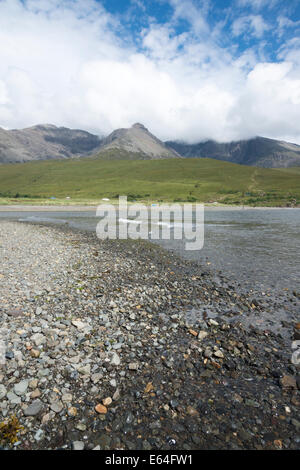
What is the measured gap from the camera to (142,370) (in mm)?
6973

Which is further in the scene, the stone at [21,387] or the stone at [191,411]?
the stone at [21,387]

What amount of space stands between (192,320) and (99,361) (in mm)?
4240

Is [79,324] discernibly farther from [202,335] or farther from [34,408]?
[202,335]

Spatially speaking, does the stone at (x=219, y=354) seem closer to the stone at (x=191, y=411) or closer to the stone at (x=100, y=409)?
the stone at (x=191, y=411)

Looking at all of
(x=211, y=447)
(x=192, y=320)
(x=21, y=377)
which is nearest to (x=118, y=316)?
(x=192, y=320)

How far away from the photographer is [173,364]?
286 inches

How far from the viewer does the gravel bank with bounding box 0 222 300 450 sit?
5.20 metres

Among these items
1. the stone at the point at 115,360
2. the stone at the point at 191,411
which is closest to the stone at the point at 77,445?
the stone at the point at 115,360

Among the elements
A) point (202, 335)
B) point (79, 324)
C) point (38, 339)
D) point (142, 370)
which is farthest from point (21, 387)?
point (202, 335)

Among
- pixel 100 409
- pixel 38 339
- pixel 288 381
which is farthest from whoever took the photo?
pixel 38 339

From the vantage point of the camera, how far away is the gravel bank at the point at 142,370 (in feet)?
17.1

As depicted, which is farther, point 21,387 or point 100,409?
point 21,387

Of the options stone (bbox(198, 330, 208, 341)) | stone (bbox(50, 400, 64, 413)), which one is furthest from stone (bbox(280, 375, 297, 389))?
stone (bbox(50, 400, 64, 413))

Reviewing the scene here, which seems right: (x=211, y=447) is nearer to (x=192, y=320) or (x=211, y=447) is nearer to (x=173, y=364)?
(x=173, y=364)
